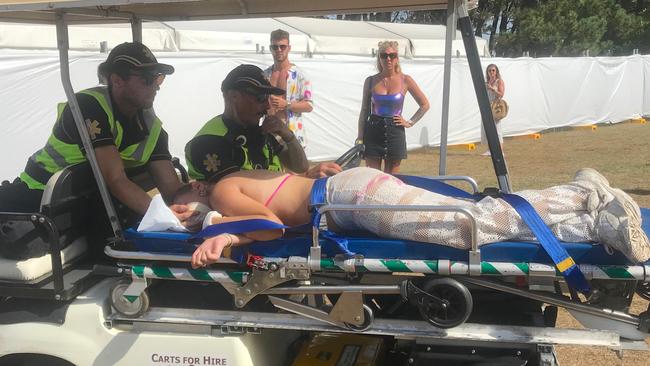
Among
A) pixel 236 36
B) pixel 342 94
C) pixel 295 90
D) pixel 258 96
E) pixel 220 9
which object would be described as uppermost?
pixel 220 9

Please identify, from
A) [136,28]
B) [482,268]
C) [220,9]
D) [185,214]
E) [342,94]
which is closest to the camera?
[482,268]

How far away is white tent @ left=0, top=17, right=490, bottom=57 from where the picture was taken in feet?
31.1

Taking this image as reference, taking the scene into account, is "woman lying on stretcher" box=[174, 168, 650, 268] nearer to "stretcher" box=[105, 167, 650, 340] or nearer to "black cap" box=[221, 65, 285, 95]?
"stretcher" box=[105, 167, 650, 340]

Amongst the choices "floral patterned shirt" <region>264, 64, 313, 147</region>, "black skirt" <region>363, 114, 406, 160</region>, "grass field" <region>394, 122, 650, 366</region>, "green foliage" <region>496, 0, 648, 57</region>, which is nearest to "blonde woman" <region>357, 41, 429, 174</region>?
"black skirt" <region>363, 114, 406, 160</region>

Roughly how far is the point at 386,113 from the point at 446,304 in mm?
4162

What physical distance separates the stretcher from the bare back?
0.16 meters

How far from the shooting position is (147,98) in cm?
325

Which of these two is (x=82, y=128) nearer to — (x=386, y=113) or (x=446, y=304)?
(x=446, y=304)

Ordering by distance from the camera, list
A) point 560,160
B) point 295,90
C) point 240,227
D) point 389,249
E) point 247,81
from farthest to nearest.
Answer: point 560,160
point 295,90
point 247,81
point 240,227
point 389,249

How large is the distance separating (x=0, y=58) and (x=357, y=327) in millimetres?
6824

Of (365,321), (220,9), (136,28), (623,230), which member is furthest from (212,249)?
(136,28)

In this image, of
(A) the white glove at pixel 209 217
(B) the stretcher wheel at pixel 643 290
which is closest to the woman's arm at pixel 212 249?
(A) the white glove at pixel 209 217

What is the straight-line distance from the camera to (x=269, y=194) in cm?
285

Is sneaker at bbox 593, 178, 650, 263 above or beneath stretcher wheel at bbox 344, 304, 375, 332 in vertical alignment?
above
